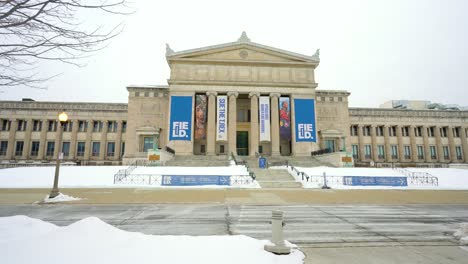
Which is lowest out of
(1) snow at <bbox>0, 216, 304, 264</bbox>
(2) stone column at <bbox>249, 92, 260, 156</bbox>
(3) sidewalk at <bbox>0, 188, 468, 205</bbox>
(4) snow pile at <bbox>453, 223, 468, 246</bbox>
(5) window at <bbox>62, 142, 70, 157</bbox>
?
(3) sidewalk at <bbox>0, 188, 468, 205</bbox>

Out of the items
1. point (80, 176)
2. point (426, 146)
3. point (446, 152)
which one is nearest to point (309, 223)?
point (80, 176)

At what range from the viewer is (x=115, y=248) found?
4.34 meters

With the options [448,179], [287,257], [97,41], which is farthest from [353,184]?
[97,41]

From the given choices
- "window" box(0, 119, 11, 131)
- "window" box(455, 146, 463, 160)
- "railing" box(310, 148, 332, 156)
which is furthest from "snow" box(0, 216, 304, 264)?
"window" box(455, 146, 463, 160)

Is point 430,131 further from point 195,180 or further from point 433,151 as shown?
point 195,180

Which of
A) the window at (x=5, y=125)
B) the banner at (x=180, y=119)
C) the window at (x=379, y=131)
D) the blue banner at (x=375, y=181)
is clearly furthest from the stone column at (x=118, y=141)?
the window at (x=379, y=131)

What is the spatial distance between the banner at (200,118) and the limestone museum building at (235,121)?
0.16m

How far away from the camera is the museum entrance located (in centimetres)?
4284

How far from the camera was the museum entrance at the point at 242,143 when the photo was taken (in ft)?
141

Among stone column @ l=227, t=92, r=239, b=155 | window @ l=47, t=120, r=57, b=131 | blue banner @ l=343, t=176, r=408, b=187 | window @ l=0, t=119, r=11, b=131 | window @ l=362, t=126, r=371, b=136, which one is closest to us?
blue banner @ l=343, t=176, r=408, b=187

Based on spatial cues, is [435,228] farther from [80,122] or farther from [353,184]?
[80,122]

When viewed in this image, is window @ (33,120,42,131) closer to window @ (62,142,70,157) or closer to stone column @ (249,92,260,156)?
window @ (62,142,70,157)

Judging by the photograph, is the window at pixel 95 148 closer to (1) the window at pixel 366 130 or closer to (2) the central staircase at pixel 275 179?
(2) the central staircase at pixel 275 179

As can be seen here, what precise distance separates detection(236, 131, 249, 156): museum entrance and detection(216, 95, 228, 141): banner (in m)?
6.35
